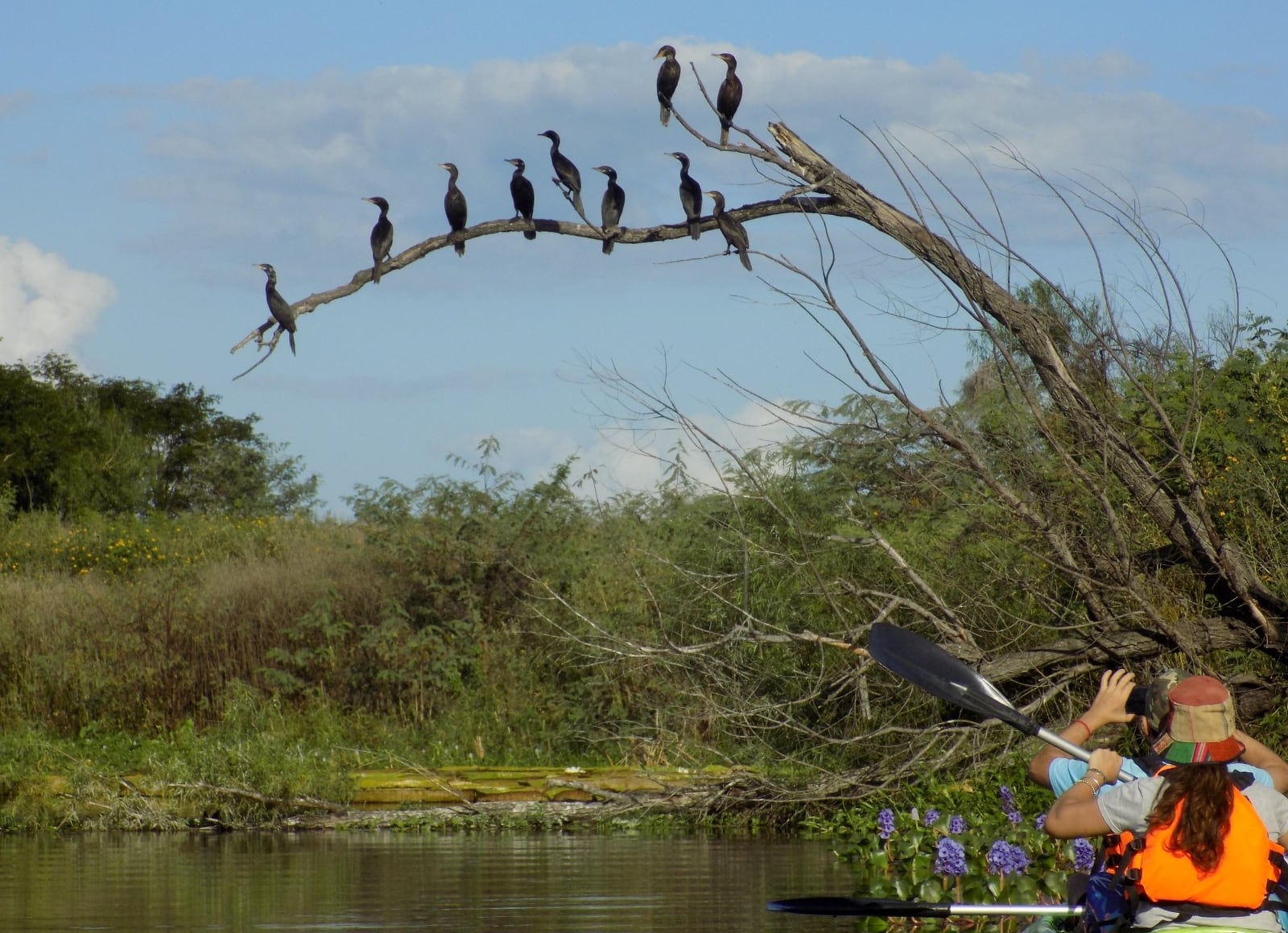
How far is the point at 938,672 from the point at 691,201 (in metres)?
4.57

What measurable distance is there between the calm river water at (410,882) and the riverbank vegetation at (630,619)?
0.81 metres

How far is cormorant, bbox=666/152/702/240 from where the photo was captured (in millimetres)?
9195

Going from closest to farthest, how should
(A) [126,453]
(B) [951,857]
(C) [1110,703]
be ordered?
(C) [1110,703] → (B) [951,857] → (A) [126,453]

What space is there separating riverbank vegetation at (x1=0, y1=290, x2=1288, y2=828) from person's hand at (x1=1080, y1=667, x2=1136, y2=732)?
12.4ft

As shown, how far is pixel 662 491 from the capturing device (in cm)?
1666

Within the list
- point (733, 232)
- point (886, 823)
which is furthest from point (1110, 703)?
point (733, 232)

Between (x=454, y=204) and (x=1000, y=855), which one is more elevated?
(x=454, y=204)

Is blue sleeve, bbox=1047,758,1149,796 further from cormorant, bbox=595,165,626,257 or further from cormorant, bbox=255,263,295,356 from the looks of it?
cormorant, bbox=595,165,626,257

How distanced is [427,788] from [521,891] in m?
4.27

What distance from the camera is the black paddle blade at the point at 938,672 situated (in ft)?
17.8

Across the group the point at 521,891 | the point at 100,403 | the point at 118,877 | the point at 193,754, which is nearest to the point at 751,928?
the point at 521,891

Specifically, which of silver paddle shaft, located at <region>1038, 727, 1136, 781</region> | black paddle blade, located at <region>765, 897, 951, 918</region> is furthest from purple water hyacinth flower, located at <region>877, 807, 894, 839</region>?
silver paddle shaft, located at <region>1038, 727, 1136, 781</region>

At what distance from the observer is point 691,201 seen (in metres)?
9.57

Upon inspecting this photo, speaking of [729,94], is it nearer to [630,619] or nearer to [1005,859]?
[1005,859]
